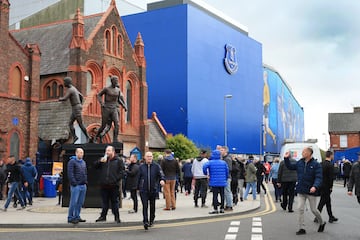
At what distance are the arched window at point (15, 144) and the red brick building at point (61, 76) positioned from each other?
0.36 feet

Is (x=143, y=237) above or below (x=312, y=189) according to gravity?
below

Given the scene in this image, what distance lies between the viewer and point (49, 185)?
2178cm

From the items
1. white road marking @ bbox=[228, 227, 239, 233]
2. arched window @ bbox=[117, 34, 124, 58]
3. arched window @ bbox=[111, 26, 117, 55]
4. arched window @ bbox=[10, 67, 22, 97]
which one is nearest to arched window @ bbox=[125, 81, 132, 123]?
arched window @ bbox=[117, 34, 124, 58]

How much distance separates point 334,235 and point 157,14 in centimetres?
5459

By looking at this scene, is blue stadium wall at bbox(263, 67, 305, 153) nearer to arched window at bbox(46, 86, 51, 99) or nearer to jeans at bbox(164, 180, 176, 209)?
arched window at bbox(46, 86, 51, 99)

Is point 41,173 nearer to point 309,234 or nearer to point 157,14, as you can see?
point 309,234

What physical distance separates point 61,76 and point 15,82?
32.4 feet

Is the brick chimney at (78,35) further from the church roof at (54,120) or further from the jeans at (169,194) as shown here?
the jeans at (169,194)

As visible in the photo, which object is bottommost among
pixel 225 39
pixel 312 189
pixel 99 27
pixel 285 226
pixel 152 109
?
pixel 285 226

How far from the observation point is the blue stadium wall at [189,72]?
5825 cm

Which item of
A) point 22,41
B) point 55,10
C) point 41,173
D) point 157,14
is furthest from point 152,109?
point 41,173

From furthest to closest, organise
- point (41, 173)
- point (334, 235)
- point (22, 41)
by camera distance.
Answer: point (22, 41), point (41, 173), point (334, 235)

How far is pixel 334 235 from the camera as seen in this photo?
10234mm

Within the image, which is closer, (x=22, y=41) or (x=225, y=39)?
(x=22, y=41)
